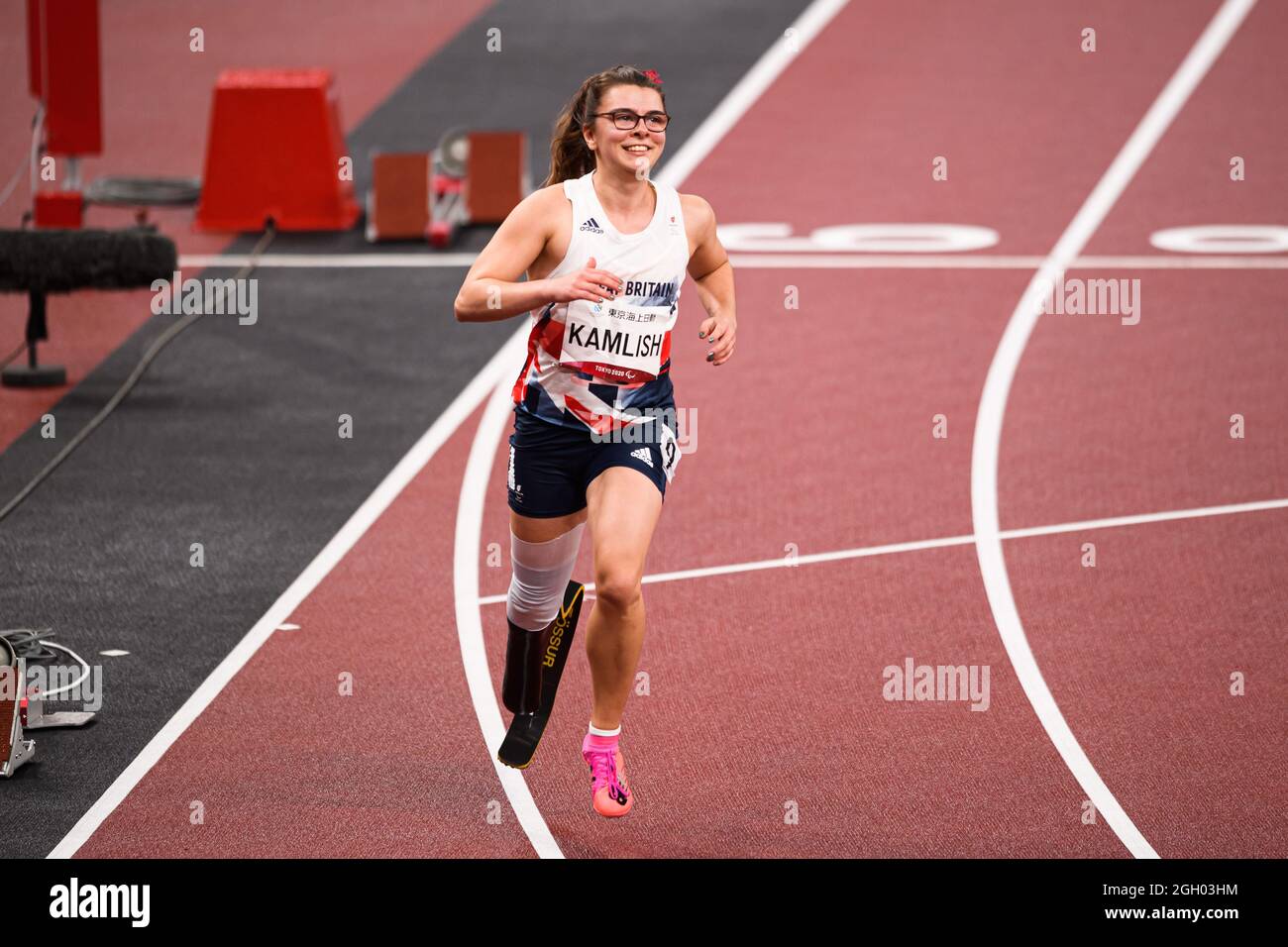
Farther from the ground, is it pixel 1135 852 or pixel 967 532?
pixel 967 532

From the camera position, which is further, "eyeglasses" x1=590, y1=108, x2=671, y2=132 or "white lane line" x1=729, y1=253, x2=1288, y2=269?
"white lane line" x1=729, y1=253, x2=1288, y2=269

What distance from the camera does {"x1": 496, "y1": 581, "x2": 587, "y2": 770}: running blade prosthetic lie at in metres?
6.48

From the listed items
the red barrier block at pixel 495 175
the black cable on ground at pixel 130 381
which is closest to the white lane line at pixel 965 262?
the red barrier block at pixel 495 175

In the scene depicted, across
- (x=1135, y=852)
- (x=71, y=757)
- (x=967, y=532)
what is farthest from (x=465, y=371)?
(x=1135, y=852)

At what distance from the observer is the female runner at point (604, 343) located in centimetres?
585

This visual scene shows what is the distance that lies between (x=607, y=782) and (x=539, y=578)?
753mm

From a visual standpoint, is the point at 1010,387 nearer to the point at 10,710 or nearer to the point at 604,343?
the point at 604,343

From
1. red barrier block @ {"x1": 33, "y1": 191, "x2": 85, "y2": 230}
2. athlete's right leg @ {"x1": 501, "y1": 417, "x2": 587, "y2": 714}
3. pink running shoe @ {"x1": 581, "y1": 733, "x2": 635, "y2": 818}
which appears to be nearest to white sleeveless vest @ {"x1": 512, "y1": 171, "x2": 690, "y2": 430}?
athlete's right leg @ {"x1": 501, "y1": 417, "x2": 587, "y2": 714}

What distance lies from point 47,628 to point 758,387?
4746 millimetres

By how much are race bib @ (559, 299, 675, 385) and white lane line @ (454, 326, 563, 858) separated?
1.51m

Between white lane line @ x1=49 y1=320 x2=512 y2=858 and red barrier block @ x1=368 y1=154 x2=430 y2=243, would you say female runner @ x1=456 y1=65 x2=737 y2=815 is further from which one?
red barrier block @ x1=368 y1=154 x2=430 y2=243

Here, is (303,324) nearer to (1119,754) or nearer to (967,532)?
(967,532)

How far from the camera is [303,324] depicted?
12.4 m

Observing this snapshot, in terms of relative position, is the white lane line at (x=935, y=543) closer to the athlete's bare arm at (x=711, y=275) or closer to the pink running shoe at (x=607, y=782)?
the pink running shoe at (x=607, y=782)
